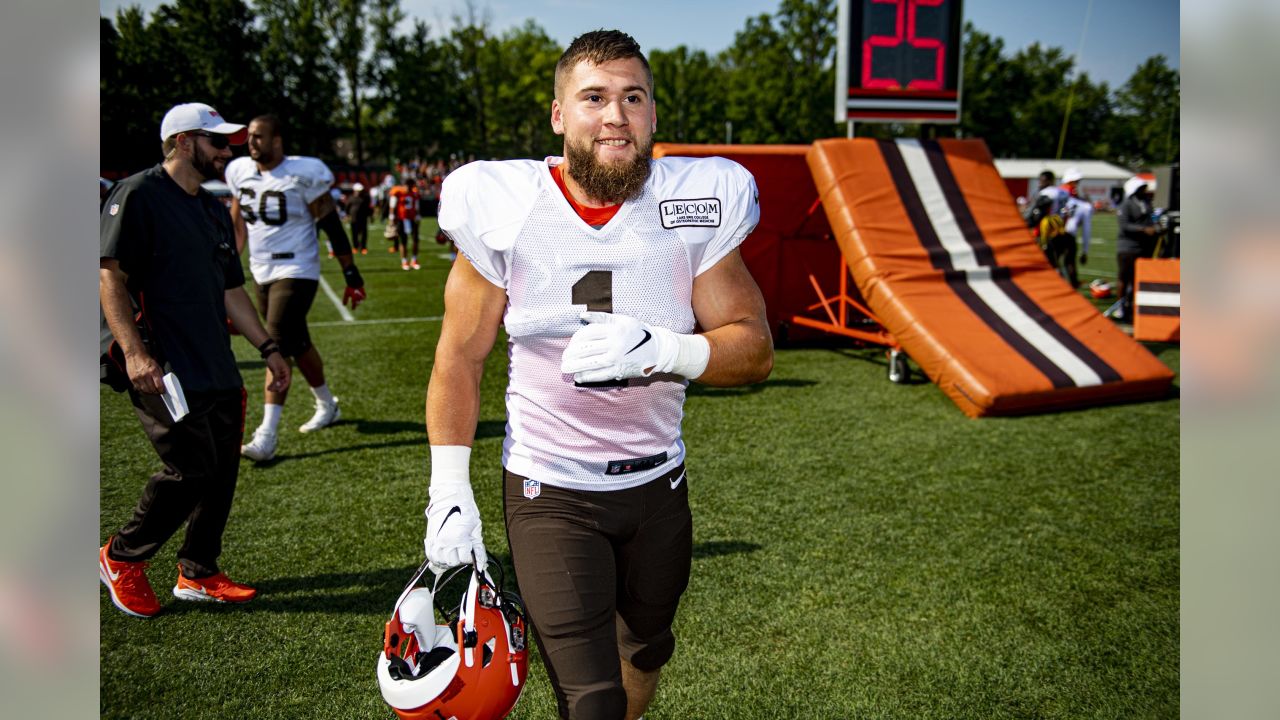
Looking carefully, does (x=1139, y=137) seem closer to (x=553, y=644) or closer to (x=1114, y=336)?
(x=1114, y=336)

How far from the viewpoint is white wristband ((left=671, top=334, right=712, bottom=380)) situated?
2203mm

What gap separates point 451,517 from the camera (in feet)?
7.36

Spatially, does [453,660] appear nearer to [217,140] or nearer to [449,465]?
[449,465]

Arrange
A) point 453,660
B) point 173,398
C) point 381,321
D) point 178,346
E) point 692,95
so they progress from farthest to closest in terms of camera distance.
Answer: point 692,95, point 381,321, point 178,346, point 173,398, point 453,660

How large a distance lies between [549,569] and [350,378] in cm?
678

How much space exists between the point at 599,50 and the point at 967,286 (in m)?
6.89

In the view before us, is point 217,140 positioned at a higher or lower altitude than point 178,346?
higher

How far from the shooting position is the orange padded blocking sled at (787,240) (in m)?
9.61

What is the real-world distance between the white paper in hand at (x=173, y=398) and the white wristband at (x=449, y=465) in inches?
74.6

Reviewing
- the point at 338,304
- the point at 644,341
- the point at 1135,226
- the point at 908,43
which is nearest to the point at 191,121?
the point at 644,341

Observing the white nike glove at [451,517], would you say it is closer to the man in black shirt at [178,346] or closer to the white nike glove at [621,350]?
the white nike glove at [621,350]

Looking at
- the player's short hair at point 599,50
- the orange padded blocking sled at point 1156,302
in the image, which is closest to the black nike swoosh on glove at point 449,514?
the player's short hair at point 599,50

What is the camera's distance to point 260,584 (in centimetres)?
422
